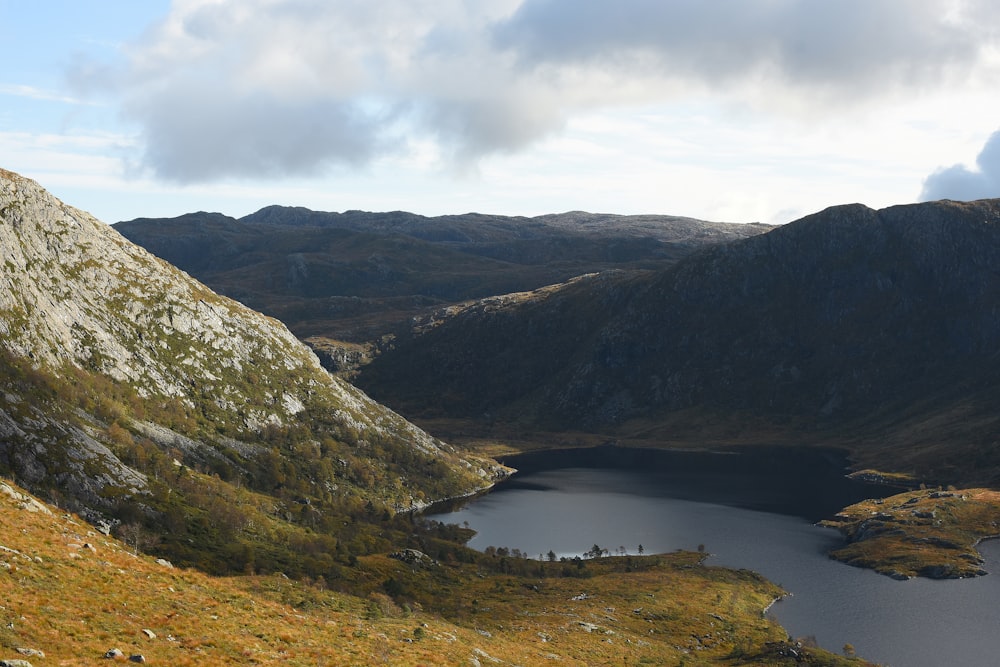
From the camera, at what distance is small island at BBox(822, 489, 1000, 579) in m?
140

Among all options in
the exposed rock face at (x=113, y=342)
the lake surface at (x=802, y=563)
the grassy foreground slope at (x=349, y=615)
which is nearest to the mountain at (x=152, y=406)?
the exposed rock face at (x=113, y=342)

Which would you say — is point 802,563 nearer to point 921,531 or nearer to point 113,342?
point 921,531

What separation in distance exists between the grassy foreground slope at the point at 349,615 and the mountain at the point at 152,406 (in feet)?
70.5

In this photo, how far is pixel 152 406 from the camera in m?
142

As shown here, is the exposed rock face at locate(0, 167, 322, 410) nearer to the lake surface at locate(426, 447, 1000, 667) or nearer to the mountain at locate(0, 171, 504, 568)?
the mountain at locate(0, 171, 504, 568)

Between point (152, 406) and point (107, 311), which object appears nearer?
point (152, 406)

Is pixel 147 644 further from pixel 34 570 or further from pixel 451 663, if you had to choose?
pixel 451 663

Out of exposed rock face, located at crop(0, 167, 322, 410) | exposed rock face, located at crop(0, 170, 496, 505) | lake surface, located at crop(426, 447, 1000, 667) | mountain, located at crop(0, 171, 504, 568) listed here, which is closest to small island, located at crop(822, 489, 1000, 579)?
lake surface, located at crop(426, 447, 1000, 667)

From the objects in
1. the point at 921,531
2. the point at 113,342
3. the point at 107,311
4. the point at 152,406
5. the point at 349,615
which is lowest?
the point at 921,531

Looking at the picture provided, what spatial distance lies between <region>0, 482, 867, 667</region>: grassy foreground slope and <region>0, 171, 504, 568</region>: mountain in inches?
846

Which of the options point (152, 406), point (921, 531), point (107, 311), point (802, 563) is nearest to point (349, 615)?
point (152, 406)

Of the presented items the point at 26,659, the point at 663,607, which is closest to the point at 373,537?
the point at 663,607

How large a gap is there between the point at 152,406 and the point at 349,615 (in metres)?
90.0

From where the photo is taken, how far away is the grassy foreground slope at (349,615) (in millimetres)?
41531
